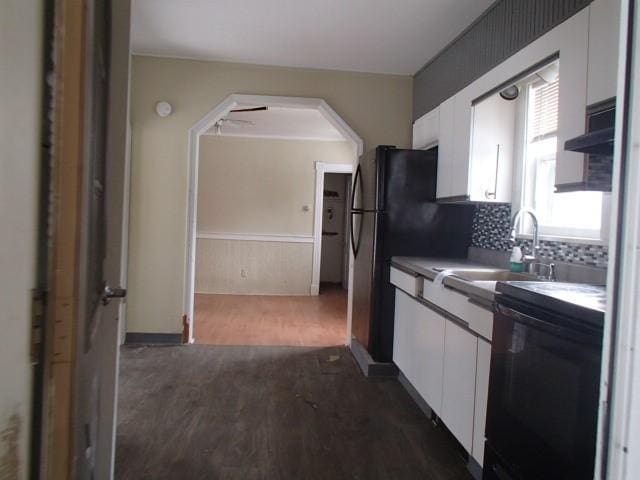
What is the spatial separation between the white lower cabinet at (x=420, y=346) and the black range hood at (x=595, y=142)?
1101mm

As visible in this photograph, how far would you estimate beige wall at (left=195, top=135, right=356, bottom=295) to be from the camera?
21.8ft

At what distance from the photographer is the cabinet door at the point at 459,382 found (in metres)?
1.96

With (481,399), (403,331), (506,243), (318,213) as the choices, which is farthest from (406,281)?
(318,213)

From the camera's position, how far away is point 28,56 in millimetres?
615

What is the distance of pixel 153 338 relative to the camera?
→ 12.4ft

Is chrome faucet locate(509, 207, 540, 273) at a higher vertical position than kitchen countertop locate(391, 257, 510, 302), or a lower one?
higher

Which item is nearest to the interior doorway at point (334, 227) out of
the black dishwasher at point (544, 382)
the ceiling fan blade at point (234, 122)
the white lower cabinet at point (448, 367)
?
the ceiling fan blade at point (234, 122)

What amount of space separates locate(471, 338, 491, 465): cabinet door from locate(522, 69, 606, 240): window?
810 mm

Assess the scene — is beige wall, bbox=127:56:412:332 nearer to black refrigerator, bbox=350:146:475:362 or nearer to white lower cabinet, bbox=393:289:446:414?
black refrigerator, bbox=350:146:475:362

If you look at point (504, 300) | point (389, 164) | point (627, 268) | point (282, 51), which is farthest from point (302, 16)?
point (627, 268)

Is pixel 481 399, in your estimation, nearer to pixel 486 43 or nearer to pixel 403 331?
pixel 403 331

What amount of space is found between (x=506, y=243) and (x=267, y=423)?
1.75 m

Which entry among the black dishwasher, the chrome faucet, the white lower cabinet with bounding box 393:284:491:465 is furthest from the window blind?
the black dishwasher

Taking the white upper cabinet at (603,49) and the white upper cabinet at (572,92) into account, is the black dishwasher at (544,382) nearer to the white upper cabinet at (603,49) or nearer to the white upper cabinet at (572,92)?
the white upper cabinet at (572,92)
